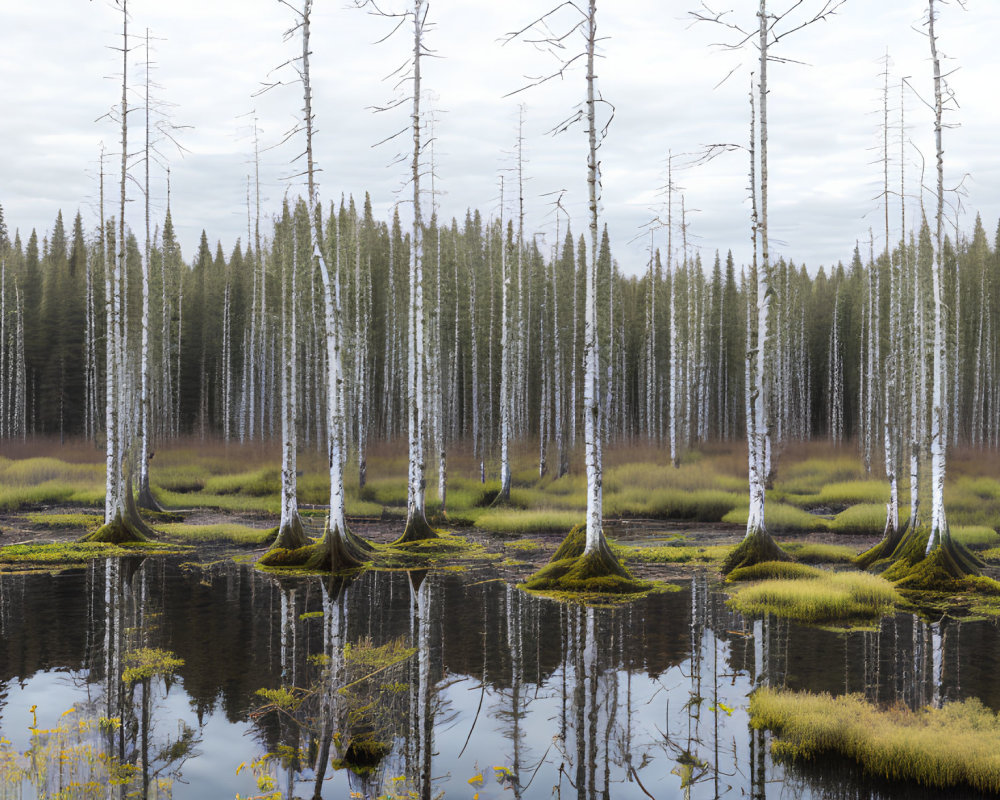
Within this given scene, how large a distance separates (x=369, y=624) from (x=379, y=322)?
4025cm

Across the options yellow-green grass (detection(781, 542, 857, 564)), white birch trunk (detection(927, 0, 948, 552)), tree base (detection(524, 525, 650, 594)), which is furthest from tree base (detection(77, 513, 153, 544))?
white birch trunk (detection(927, 0, 948, 552))

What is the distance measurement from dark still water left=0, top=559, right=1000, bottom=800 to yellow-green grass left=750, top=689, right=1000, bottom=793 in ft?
0.82

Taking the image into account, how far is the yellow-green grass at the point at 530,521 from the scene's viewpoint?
78.7ft

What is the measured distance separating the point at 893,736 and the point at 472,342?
33.6 m

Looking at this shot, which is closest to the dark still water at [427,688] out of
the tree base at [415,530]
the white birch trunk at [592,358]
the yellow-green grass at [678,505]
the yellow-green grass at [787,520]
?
the white birch trunk at [592,358]

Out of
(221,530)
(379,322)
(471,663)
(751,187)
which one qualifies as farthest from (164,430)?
(471,663)

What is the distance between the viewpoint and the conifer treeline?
3934 cm

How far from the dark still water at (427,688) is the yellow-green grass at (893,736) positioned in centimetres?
25

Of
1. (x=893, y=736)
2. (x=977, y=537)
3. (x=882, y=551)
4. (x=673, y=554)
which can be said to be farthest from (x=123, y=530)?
(x=977, y=537)

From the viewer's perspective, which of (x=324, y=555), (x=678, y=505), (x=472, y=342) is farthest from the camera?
(x=472, y=342)

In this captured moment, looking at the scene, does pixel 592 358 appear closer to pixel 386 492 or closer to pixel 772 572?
pixel 772 572

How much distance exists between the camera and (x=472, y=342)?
132 ft

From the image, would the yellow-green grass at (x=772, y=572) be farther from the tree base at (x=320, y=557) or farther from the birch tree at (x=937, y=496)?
the tree base at (x=320, y=557)

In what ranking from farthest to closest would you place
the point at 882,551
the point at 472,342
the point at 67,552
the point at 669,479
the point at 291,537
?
the point at 472,342 < the point at 669,479 < the point at 67,552 < the point at 291,537 < the point at 882,551
